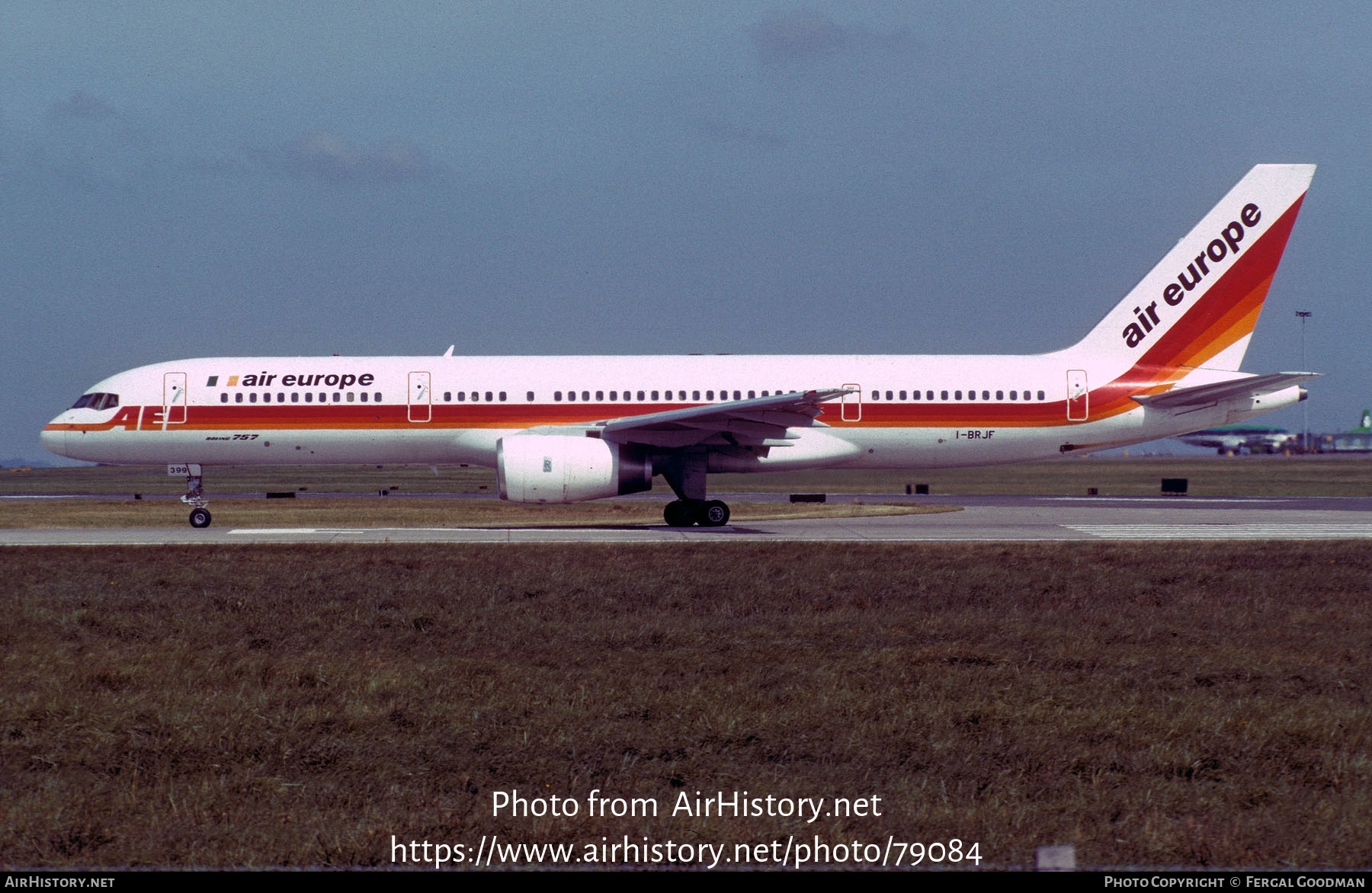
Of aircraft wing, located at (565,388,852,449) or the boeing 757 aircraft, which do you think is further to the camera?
the boeing 757 aircraft

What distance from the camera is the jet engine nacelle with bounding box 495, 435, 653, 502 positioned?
23.1m

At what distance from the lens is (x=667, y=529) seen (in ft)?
82.4

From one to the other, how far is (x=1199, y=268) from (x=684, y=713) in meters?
23.8

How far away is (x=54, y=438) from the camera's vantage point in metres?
26.4

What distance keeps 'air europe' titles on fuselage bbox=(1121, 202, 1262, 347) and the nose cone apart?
25874 mm

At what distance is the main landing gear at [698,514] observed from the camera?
26.2 m

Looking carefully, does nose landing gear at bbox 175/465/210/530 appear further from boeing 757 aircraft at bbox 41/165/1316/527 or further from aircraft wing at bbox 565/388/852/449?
aircraft wing at bbox 565/388/852/449

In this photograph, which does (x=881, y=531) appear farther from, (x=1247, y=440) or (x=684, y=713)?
(x=1247, y=440)

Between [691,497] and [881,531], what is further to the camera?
[691,497]

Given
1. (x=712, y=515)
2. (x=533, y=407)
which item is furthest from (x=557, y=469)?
(x=712, y=515)

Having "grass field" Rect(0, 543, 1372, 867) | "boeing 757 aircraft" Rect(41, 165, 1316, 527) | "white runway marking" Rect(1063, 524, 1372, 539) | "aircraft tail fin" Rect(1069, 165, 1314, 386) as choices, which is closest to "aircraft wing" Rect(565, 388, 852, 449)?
"boeing 757 aircraft" Rect(41, 165, 1316, 527)

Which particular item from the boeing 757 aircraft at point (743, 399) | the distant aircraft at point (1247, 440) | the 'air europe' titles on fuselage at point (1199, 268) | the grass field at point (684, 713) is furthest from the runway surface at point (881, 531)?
the distant aircraft at point (1247, 440)
